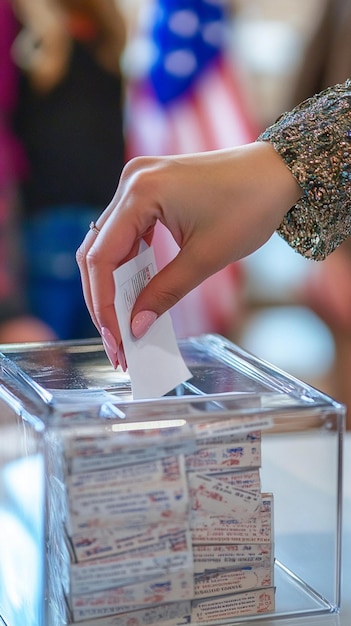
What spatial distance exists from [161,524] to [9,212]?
219 cm

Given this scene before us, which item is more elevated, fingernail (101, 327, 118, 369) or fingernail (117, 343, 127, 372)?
fingernail (101, 327, 118, 369)

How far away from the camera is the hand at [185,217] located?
3.02ft

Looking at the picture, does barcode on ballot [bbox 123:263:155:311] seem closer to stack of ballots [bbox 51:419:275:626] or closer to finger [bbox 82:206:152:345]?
finger [bbox 82:206:152:345]

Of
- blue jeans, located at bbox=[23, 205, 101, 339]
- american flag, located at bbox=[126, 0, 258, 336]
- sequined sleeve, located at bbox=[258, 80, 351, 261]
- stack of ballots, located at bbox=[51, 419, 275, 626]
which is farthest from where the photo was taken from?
american flag, located at bbox=[126, 0, 258, 336]

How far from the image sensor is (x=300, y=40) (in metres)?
4.12

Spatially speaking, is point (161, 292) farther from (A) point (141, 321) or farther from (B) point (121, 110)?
(B) point (121, 110)

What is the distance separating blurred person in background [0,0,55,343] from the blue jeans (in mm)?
38

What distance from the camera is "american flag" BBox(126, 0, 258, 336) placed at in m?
3.16

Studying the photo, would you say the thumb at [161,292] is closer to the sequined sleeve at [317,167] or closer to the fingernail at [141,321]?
the fingernail at [141,321]

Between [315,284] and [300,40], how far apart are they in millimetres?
1493

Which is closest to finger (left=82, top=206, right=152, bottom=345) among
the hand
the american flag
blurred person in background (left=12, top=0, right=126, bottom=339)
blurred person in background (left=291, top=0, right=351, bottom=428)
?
the hand

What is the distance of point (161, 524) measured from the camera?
0.81 m

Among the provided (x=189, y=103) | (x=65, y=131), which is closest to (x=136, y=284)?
(x=65, y=131)

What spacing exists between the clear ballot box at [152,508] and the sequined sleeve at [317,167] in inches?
7.5
